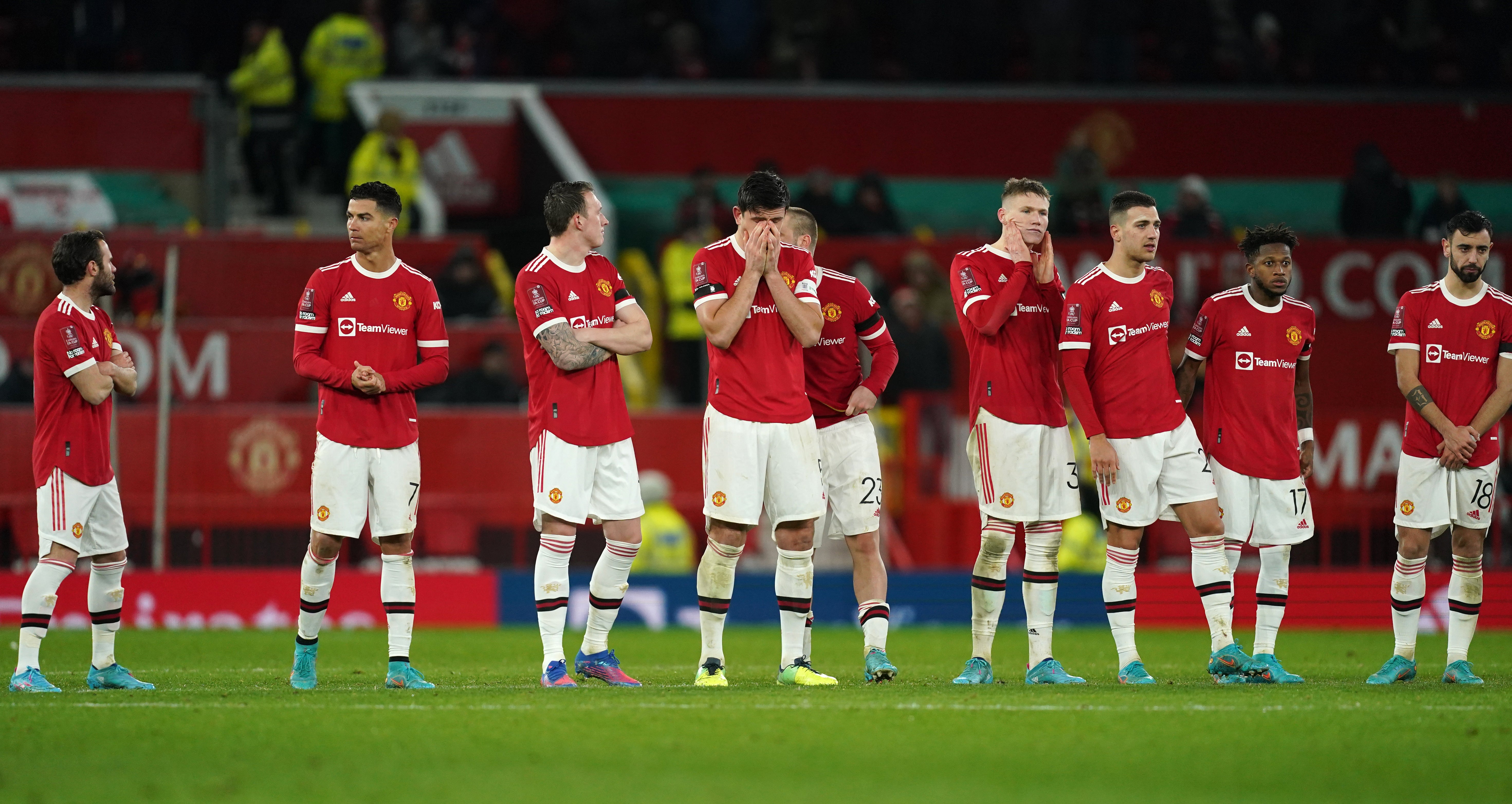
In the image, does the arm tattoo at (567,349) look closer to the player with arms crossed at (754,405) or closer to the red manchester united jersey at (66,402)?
the player with arms crossed at (754,405)

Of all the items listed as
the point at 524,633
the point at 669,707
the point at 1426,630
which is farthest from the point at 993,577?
the point at 1426,630

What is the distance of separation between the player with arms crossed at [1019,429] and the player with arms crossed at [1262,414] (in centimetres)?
94

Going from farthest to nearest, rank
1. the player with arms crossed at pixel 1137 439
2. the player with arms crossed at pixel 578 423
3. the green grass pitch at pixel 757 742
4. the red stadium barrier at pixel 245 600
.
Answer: the red stadium barrier at pixel 245 600, the player with arms crossed at pixel 1137 439, the player with arms crossed at pixel 578 423, the green grass pitch at pixel 757 742

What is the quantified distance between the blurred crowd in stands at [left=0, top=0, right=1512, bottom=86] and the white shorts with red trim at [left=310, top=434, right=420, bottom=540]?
14650mm

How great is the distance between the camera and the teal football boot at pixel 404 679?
924cm

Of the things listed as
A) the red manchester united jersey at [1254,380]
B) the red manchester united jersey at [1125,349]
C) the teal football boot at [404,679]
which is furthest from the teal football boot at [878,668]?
the teal football boot at [404,679]

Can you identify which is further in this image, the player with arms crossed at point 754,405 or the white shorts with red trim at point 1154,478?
the white shorts with red trim at point 1154,478

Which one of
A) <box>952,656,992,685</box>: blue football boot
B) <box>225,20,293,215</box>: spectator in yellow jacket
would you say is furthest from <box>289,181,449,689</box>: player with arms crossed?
<box>225,20,293,215</box>: spectator in yellow jacket

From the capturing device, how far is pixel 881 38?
82.8 ft

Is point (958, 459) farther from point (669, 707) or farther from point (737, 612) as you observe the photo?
point (669, 707)

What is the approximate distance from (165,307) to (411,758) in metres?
11.0

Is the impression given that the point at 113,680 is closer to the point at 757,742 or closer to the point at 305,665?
the point at 305,665

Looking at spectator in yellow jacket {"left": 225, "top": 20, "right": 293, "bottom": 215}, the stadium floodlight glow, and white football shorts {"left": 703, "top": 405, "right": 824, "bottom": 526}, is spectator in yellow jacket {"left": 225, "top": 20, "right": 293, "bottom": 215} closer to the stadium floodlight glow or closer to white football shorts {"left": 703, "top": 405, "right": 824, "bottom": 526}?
the stadium floodlight glow

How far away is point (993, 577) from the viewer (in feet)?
31.6
